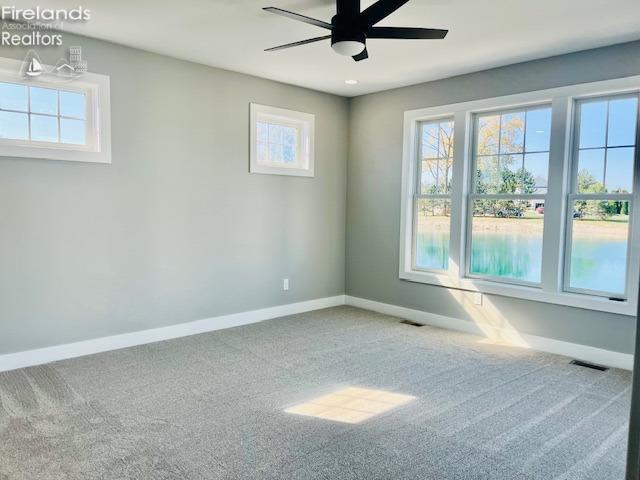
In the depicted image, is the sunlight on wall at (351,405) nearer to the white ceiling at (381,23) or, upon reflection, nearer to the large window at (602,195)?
the large window at (602,195)

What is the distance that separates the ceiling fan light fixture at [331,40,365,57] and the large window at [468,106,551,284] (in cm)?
226

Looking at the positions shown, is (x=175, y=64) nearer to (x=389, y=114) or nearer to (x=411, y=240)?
(x=389, y=114)

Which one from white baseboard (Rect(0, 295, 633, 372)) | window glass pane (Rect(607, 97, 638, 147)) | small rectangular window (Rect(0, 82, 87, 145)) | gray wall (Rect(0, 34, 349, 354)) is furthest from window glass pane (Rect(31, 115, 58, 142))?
window glass pane (Rect(607, 97, 638, 147))

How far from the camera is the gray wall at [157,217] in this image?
12.2 feet

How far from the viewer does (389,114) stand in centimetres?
559

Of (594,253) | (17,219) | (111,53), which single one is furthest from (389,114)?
(17,219)

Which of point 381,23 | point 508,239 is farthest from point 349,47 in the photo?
point 508,239

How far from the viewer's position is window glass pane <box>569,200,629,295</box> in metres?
3.95

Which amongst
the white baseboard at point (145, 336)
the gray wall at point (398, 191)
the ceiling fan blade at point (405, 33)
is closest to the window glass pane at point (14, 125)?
the white baseboard at point (145, 336)

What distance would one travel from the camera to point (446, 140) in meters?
5.18

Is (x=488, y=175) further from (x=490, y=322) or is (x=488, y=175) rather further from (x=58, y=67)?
(x=58, y=67)

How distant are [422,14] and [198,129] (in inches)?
95.2

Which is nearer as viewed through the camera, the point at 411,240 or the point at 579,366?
the point at 579,366

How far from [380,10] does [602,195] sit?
2.66 metres
